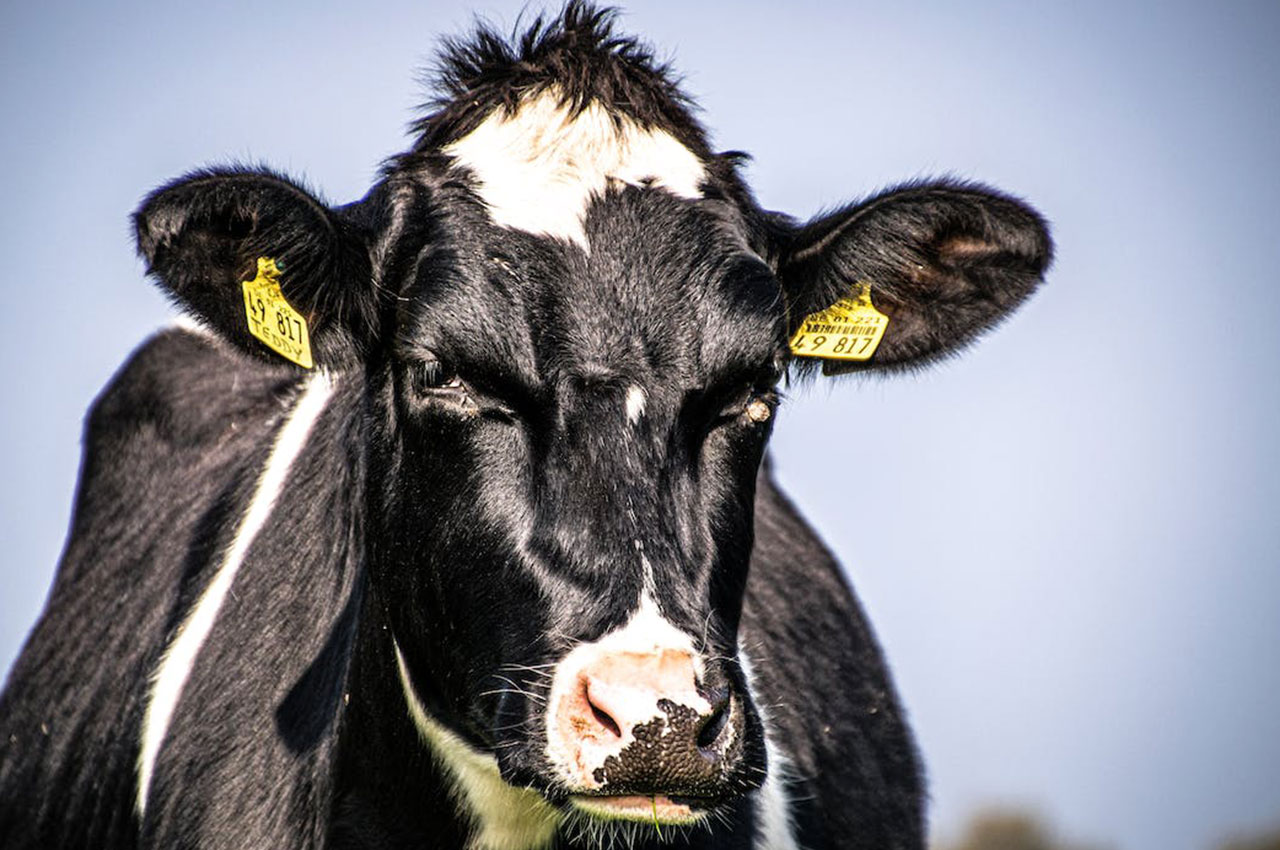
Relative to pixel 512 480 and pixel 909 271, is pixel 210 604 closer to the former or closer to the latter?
pixel 512 480

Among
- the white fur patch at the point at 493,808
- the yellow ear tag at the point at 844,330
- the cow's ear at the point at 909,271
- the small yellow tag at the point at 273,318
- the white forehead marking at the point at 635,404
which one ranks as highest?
the cow's ear at the point at 909,271

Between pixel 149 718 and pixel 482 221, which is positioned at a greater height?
pixel 482 221

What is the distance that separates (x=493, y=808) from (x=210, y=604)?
1.57 m

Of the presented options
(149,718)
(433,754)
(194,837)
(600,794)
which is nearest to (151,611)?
(149,718)

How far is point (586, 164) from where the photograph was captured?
15.2 feet

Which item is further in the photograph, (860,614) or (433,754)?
(860,614)

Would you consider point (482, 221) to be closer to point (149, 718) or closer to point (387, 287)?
point (387, 287)

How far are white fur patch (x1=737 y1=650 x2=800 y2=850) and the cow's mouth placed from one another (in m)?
0.91

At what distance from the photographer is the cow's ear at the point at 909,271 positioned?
488 centimetres

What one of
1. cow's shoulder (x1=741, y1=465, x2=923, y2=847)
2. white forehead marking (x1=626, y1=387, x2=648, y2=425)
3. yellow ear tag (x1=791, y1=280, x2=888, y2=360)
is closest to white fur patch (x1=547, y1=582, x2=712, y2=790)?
white forehead marking (x1=626, y1=387, x2=648, y2=425)

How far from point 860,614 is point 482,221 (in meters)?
3.51

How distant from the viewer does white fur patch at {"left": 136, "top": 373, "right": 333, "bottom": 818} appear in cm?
537

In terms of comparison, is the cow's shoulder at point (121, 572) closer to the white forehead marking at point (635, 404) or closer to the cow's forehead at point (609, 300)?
the cow's forehead at point (609, 300)

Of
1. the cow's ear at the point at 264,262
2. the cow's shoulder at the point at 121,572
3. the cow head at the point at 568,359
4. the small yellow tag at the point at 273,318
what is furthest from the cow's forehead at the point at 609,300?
the cow's shoulder at the point at 121,572
